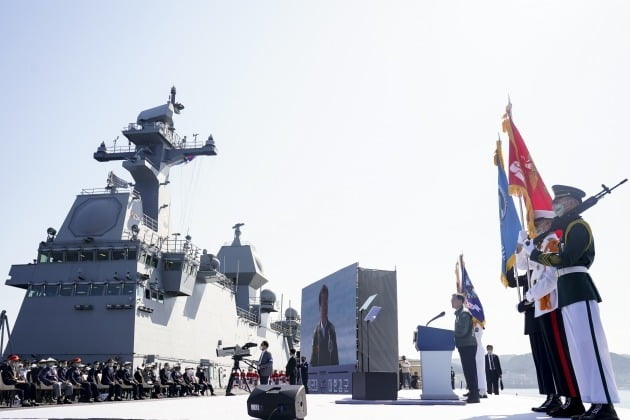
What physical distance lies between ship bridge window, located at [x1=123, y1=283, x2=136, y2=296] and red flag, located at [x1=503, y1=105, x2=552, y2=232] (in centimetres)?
2239

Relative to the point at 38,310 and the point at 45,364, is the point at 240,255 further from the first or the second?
the point at 45,364

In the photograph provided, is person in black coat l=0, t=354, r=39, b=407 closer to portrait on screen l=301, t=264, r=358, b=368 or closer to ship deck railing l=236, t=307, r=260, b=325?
portrait on screen l=301, t=264, r=358, b=368

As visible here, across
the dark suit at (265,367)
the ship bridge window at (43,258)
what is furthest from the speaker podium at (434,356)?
the ship bridge window at (43,258)

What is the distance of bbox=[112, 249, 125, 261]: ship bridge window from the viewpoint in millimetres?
27562

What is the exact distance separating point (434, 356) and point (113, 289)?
19569 mm

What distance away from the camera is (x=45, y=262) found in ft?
Result: 92.7

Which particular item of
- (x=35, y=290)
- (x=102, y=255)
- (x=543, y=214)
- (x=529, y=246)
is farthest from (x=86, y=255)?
(x=529, y=246)

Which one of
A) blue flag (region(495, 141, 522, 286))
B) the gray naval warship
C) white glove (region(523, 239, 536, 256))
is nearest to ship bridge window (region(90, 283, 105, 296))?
the gray naval warship

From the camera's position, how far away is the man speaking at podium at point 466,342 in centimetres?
1026

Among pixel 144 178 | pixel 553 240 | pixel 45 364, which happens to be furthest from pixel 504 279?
pixel 144 178

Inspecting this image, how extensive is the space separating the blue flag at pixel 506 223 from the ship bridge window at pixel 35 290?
24926 millimetres

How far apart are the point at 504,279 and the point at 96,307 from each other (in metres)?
23.2

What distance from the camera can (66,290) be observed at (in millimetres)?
27484

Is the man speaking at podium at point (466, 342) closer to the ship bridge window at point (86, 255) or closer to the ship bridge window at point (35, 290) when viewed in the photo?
the ship bridge window at point (86, 255)
